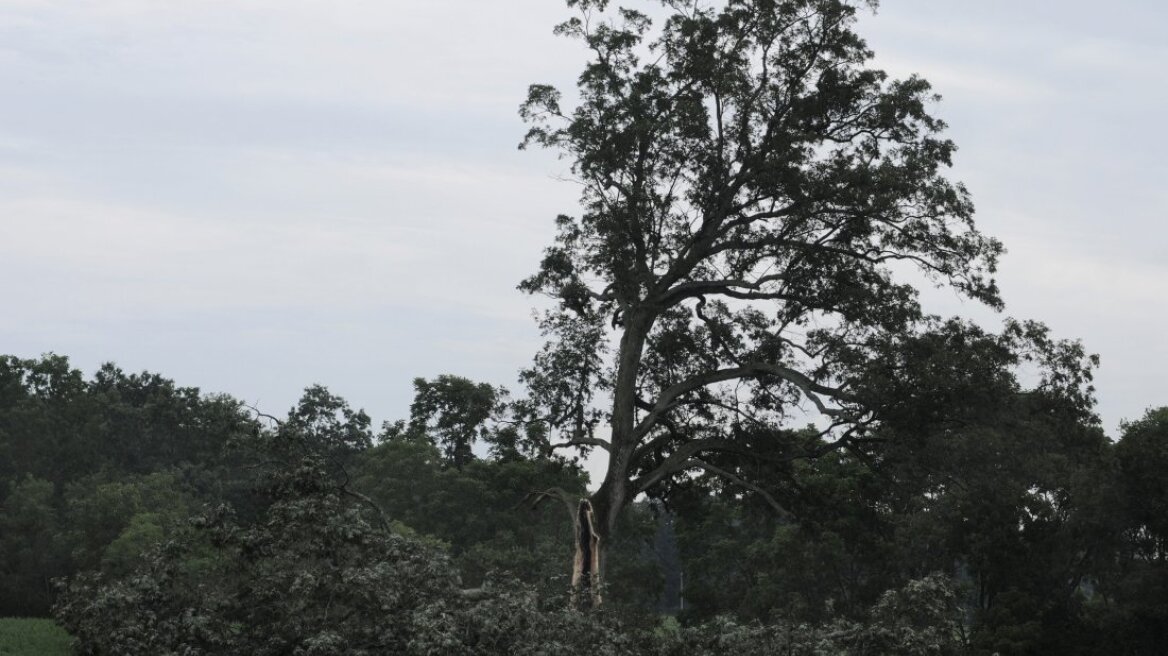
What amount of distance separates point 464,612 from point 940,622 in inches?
223

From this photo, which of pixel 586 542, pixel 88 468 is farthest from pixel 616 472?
pixel 88 468

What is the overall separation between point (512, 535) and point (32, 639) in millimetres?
44853

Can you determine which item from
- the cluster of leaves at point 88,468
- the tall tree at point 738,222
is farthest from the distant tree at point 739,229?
the cluster of leaves at point 88,468

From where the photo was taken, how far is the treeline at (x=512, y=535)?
16922 mm

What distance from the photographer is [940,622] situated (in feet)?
53.8

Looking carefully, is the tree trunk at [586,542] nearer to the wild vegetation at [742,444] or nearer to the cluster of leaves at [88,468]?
the wild vegetation at [742,444]

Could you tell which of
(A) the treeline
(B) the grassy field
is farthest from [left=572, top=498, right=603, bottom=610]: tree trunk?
(B) the grassy field

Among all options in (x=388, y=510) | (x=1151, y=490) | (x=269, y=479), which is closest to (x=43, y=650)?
(x=269, y=479)

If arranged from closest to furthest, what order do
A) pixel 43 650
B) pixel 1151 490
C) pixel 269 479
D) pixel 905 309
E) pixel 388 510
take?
1. pixel 269 479
2. pixel 43 650
3. pixel 905 309
4. pixel 1151 490
5. pixel 388 510

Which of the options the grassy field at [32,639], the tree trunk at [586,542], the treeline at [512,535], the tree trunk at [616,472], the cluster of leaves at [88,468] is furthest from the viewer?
the cluster of leaves at [88,468]

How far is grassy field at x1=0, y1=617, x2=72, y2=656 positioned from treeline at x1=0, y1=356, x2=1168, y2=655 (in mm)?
1843

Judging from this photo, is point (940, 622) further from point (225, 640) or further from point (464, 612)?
point (225, 640)

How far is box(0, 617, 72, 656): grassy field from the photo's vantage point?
73.9 feet

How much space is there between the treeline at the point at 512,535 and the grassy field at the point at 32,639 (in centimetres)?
184
